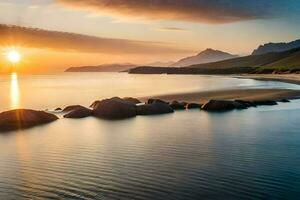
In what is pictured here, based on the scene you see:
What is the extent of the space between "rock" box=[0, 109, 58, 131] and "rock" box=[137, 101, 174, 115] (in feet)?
37.5

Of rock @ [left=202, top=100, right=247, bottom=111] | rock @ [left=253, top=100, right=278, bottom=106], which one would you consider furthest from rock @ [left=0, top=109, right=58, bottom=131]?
rock @ [left=253, top=100, right=278, bottom=106]

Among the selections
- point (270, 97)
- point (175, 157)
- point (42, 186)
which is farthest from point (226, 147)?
point (270, 97)

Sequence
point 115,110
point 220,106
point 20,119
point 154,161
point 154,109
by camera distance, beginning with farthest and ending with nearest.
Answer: point 220,106
point 154,109
point 115,110
point 20,119
point 154,161

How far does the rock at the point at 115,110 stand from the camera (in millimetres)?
51031

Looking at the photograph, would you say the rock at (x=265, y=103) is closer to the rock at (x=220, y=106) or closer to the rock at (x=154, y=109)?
the rock at (x=220, y=106)

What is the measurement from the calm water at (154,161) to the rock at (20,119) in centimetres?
204

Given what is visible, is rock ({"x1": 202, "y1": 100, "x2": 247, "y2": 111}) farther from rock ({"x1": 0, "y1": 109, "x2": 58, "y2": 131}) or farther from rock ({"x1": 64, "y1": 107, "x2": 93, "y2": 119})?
rock ({"x1": 0, "y1": 109, "x2": 58, "y2": 131})

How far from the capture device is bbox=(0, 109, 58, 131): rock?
138 ft

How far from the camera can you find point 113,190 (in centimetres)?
1936

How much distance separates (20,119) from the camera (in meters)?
43.7

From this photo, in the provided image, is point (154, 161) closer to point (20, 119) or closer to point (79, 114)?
point (20, 119)

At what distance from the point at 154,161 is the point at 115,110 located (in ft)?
87.5

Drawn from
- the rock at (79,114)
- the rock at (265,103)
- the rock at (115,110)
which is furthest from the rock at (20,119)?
the rock at (265,103)

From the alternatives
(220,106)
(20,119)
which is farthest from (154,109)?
(20,119)
